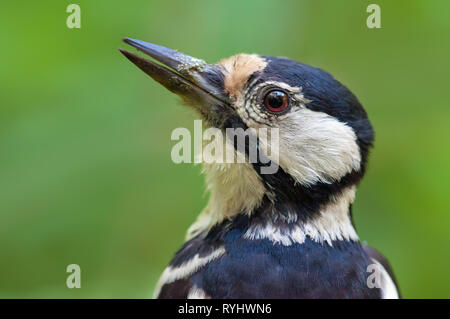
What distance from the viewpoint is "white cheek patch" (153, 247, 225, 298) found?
10.9ft

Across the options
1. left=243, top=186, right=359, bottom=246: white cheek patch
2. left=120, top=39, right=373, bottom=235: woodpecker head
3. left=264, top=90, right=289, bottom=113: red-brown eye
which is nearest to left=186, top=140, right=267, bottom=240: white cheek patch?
left=120, top=39, right=373, bottom=235: woodpecker head

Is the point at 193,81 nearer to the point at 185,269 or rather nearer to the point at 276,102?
the point at 276,102

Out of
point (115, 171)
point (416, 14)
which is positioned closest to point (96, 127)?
point (115, 171)

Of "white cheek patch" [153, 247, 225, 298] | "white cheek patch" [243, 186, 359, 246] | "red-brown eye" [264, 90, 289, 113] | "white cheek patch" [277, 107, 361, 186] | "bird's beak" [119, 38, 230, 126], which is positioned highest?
"bird's beak" [119, 38, 230, 126]

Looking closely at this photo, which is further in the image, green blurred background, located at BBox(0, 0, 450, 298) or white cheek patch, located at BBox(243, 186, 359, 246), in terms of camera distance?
green blurred background, located at BBox(0, 0, 450, 298)

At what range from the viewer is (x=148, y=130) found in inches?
150

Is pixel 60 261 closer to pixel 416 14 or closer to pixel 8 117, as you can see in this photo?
pixel 8 117

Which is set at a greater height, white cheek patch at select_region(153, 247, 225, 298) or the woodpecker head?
the woodpecker head

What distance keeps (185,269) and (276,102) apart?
3.00ft

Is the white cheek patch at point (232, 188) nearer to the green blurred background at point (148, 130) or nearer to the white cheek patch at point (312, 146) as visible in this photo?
the white cheek patch at point (312, 146)

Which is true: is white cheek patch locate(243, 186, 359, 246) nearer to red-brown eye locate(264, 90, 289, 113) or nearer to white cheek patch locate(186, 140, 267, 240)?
white cheek patch locate(186, 140, 267, 240)

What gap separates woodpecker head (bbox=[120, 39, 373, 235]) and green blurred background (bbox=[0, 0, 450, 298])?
0.19 m

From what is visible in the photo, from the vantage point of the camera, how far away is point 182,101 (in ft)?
11.3
